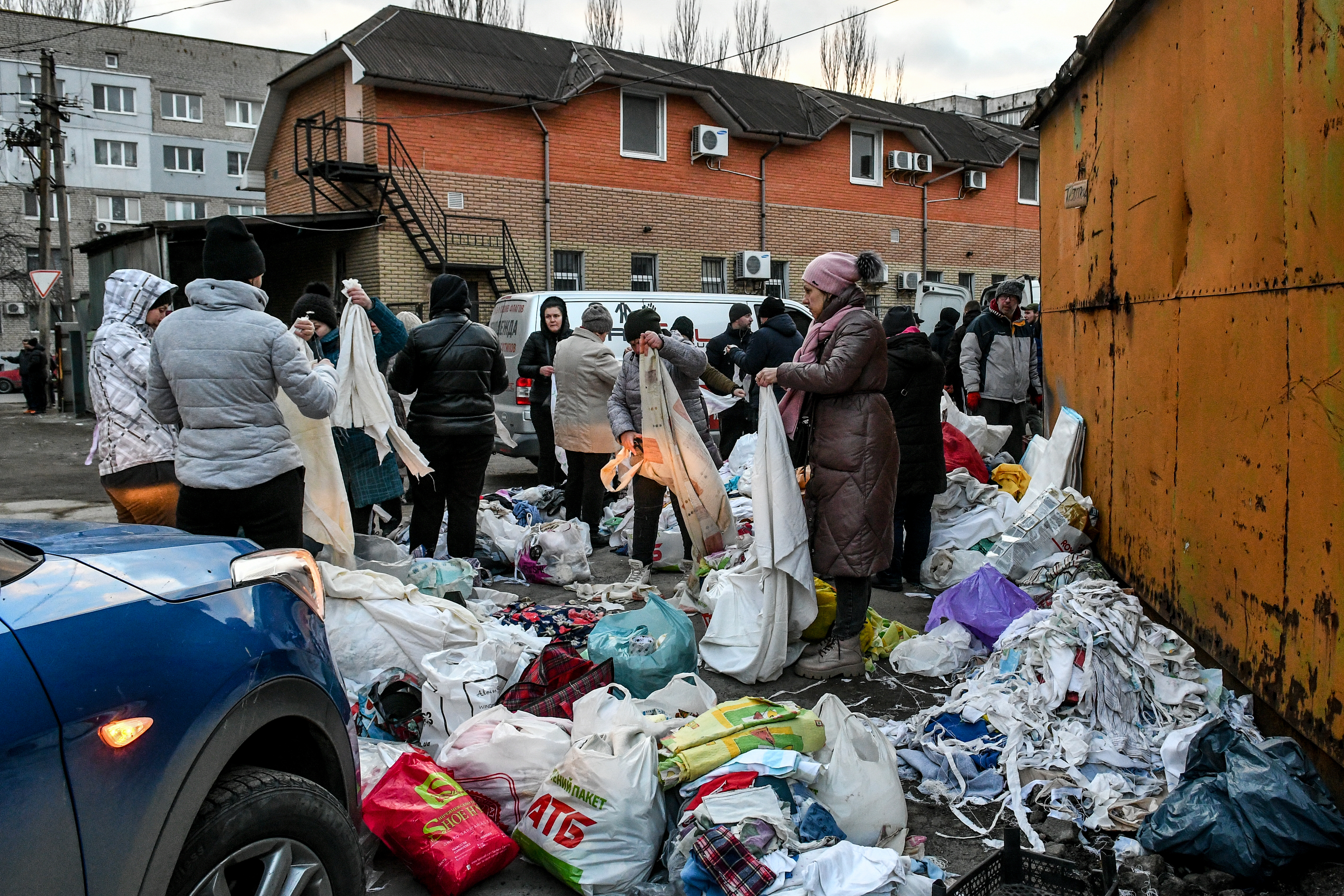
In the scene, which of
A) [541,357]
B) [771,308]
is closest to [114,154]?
[541,357]

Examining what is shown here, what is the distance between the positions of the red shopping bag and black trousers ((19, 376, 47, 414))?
86.5 feet

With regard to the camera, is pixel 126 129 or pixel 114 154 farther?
pixel 114 154

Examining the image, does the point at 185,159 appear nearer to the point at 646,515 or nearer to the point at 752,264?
the point at 752,264

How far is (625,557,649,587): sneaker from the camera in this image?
6422 mm

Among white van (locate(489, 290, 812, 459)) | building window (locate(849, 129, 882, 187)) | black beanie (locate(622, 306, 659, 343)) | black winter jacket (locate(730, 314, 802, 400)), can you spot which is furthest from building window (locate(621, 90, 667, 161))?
black beanie (locate(622, 306, 659, 343))

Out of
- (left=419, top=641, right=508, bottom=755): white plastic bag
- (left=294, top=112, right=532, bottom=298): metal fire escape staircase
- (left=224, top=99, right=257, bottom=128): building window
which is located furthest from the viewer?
(left=224, top=99, right=257, bottom=128): building window

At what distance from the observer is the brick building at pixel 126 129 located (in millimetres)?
43531

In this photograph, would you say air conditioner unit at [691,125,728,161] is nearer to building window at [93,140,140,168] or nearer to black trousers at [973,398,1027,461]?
black trousers at [973,398,1027,461]

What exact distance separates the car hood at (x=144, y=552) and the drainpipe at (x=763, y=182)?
70.7ft

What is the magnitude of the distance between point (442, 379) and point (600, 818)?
3785 millimetres

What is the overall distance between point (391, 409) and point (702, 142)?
1693 centimetres

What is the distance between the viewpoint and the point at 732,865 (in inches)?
110

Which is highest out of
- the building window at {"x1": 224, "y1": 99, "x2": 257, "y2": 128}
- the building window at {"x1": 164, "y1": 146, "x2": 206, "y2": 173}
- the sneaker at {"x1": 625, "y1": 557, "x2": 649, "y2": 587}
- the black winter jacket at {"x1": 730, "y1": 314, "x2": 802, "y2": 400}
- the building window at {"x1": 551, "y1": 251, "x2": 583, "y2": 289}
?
the building window at {"x1": 224, "y1": 99, "x2": 257, "y2": 128}

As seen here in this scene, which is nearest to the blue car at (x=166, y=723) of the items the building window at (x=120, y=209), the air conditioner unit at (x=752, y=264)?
the air conditioner unit at (x=752, y=264)
